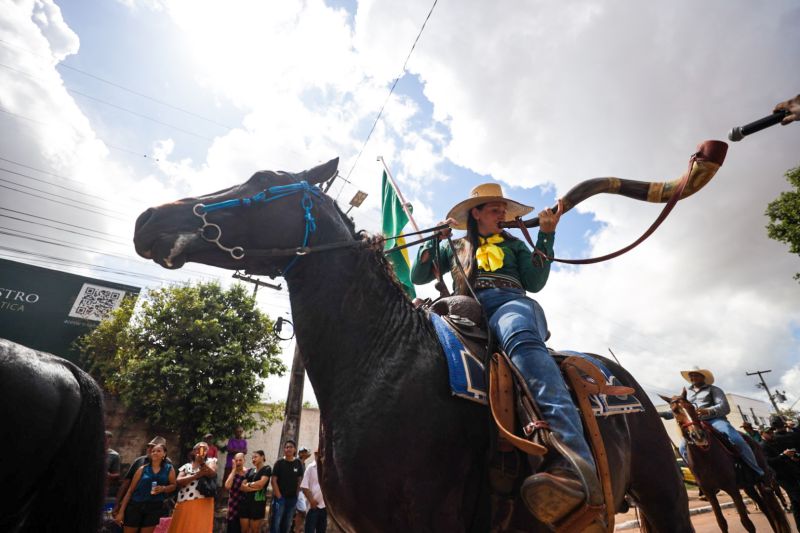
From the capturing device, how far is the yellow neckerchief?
3.17 meters

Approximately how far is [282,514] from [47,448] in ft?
25.9

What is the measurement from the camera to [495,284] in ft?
10.3

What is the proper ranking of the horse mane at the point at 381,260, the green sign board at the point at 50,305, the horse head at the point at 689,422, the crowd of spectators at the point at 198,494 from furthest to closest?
the green sign board at the point at 50,305 < the horse head at the point at 689,422 < the crowd of spectators at the point at 198,494 < the horse mane at the point at 381,260

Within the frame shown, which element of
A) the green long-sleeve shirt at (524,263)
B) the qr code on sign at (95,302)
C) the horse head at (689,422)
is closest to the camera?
the green long-sleeve shirt at (524,263)

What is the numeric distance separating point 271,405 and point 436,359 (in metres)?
31.0

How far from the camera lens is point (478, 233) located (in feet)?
11.5

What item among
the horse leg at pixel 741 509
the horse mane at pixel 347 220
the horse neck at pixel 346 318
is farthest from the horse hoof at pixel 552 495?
the horse leg at pixel 741 509

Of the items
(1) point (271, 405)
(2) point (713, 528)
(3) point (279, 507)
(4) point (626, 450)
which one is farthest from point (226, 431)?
(4) point (626, 450)

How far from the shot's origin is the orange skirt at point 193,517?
6.84m

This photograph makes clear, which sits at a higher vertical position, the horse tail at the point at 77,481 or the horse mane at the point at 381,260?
the horse mane at the point at 381,260

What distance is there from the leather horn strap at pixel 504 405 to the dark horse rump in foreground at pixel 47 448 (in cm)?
229

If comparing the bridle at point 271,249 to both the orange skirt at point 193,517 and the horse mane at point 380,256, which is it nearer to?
the horse mane at point 380,256

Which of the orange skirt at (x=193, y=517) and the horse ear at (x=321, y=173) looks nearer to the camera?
the horse ear at (x=321, y=173)

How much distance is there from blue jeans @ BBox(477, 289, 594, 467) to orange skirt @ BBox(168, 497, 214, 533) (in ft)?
24.6
